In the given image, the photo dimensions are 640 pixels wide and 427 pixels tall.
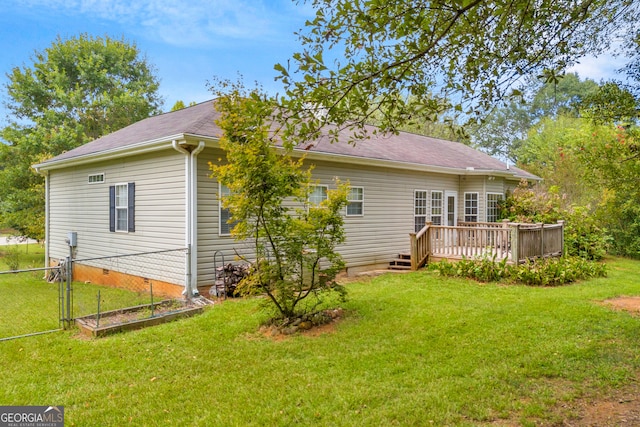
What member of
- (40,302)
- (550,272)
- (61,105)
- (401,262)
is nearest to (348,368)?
(550,272)

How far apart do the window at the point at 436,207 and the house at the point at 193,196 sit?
0.03m

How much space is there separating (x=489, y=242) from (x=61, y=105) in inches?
939

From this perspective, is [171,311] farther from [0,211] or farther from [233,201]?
[0,211]

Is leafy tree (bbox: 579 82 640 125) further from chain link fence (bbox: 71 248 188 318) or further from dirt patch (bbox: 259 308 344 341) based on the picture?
chain link fence (bbox: 71 248 188 318)

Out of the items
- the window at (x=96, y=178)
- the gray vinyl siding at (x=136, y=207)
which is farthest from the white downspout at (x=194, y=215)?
the window at (x=96, y=178)

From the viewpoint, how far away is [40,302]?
29.0ft

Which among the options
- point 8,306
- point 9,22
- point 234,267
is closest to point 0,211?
point 9,22

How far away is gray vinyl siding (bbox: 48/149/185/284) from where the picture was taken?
28.0ft

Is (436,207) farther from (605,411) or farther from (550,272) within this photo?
(605,411)

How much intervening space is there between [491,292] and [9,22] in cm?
2720

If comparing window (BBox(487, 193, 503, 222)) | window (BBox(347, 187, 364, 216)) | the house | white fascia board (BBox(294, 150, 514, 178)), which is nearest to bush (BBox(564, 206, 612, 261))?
window (BBox(487, 193, 503, 222))

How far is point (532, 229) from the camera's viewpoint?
10477 mm

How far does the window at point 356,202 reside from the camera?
36.6 feet

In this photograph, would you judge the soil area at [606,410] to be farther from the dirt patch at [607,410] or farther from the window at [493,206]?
the window at [493,206]
